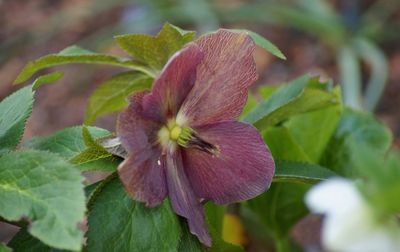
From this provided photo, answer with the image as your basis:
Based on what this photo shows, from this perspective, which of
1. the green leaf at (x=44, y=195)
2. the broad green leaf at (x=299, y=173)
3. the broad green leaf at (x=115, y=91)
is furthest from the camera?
the broad green leaf at (x=115, y=91)

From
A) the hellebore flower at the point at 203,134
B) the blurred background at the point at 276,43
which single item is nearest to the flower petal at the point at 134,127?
the hellebore flower at the point at 203,134

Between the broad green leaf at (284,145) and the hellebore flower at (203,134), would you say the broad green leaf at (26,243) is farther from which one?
the broad green leaf at (284,145)

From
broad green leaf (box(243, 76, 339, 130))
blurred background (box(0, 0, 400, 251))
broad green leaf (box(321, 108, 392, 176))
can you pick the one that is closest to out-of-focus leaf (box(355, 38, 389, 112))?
blurred background (box(0, 0, 400, 251))

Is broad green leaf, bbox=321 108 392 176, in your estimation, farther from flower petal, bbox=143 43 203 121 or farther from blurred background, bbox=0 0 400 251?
blurred background, bbox=0 0 400 251

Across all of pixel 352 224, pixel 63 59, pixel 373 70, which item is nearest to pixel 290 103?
pixel 63 59

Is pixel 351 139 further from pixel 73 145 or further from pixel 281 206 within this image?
pixel 73 145

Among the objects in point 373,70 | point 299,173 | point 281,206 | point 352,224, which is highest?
point 352,224

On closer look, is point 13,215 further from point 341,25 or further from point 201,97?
point 341,25
